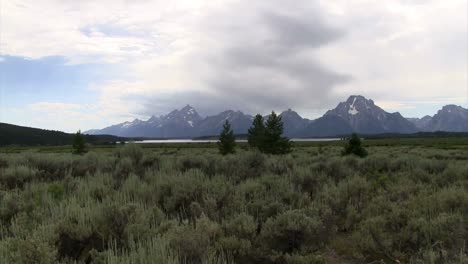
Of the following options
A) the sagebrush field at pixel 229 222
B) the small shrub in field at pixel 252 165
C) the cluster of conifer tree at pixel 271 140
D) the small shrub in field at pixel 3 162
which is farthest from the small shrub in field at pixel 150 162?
the cluster of conifer tree at pixel 271 140

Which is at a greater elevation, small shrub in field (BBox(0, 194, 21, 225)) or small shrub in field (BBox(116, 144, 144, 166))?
small shrub in field (BBox(116, 144, 144, 166))

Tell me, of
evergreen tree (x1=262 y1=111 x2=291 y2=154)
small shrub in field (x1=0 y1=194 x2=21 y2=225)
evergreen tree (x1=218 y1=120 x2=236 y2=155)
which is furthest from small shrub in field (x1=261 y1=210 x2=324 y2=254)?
evergreen tree (x1=218 y1=120 x2=236 y2=155)

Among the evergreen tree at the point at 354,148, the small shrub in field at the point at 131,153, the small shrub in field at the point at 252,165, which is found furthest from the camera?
the evergreen tree at the point at 354,148

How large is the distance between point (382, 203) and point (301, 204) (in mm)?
1595

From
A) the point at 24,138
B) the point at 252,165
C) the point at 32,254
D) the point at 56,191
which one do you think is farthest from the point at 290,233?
the point at 24,138

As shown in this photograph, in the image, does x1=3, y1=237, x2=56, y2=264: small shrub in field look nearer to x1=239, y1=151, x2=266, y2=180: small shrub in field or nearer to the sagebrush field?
the sagebrush field

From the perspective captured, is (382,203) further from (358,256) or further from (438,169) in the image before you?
(438,169)

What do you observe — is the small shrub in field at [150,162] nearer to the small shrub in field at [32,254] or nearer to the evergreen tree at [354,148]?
the small shrub in field at [32,254]

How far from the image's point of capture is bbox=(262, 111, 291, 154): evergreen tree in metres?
42.9

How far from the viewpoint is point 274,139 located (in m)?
43.8

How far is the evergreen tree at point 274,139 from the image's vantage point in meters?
42.9

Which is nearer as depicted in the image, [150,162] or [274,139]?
[150,162]

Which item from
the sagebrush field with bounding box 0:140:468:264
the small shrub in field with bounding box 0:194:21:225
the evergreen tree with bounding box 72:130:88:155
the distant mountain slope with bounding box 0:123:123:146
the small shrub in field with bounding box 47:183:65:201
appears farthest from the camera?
the distant mountain slope with bounding box 0:123:123:146

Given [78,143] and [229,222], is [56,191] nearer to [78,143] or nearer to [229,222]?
[229,222]
